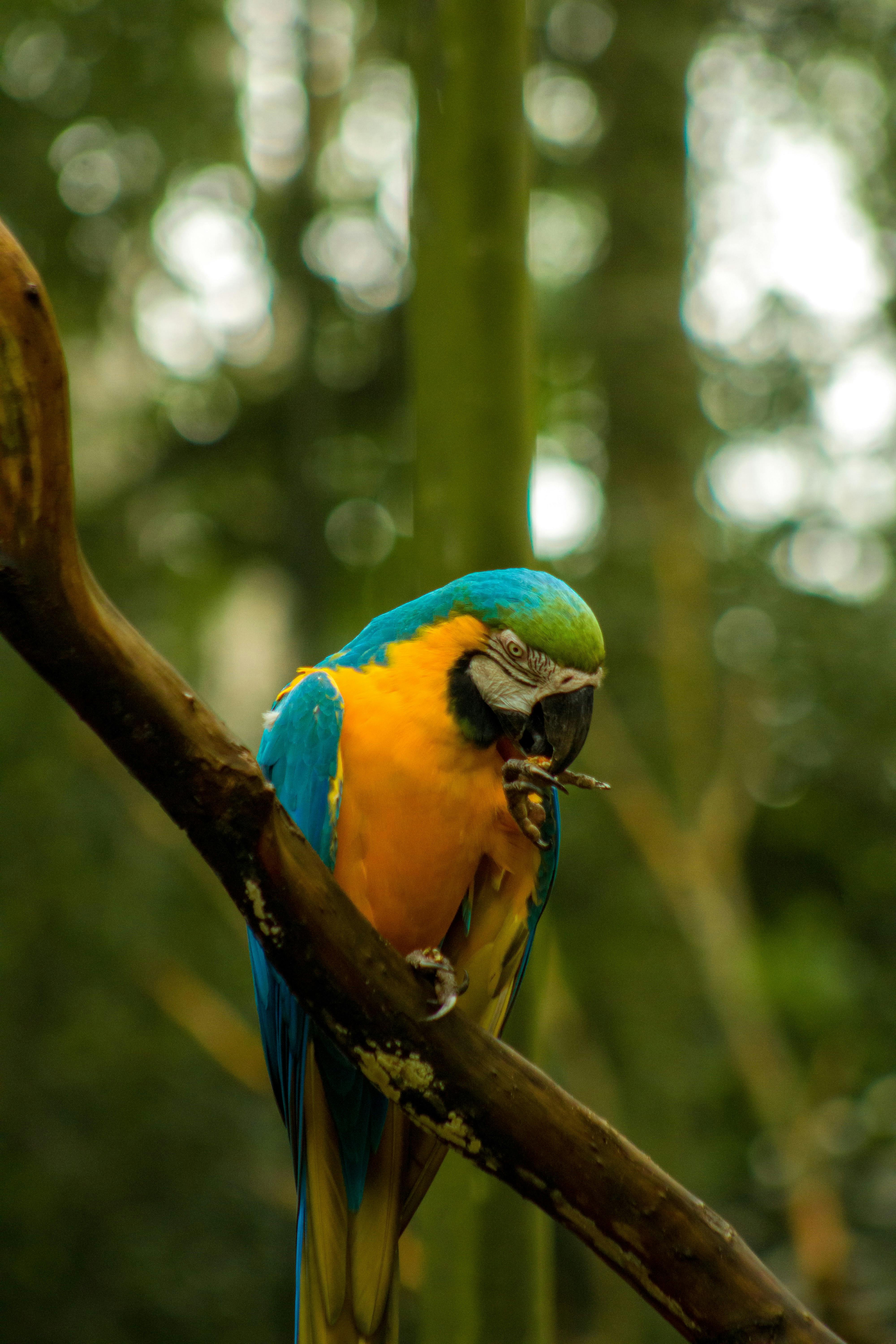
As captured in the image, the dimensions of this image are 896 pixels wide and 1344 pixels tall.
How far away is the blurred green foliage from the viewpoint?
3.83 m

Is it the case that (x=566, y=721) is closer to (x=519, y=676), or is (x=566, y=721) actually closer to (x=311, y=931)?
(x=519, y=676)

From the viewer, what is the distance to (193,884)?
4.55m

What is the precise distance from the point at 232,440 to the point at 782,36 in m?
2.97

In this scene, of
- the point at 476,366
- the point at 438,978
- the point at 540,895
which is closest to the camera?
Result: the point at 438,978

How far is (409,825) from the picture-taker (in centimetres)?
174

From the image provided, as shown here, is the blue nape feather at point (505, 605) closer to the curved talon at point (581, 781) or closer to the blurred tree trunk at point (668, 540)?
the curved talon at point (581, 781)

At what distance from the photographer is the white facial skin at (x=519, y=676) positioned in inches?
67.4

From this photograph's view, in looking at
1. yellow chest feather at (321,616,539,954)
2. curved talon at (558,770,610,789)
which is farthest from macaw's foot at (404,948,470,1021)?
curved talon at (558,770,610,789)

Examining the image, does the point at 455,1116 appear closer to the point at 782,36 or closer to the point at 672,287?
the point at 672,287

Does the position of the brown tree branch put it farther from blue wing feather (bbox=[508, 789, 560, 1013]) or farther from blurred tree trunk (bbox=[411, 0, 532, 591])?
blurred tree trunk (bbox=[411, 0, 532, 591])

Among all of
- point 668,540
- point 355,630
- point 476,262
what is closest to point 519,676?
point 476,262

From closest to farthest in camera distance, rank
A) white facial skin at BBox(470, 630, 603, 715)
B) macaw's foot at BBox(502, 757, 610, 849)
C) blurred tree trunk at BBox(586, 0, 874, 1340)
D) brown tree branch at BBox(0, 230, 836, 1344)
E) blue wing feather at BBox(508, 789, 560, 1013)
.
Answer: brown tree branch at BBox(0, 230, 836, 1344)
macaw's foot at BBox(502, 757, 610, 849)
white facial skin at BBox(470, 630, 603, 715)
blue wing feather at BBox(508, 789, 560, 1013)
blurred tree trunk at BBox(586, 0, 874, 1340)

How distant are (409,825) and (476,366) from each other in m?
0.79

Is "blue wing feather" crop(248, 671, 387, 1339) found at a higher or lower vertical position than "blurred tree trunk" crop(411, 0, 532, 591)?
lower
